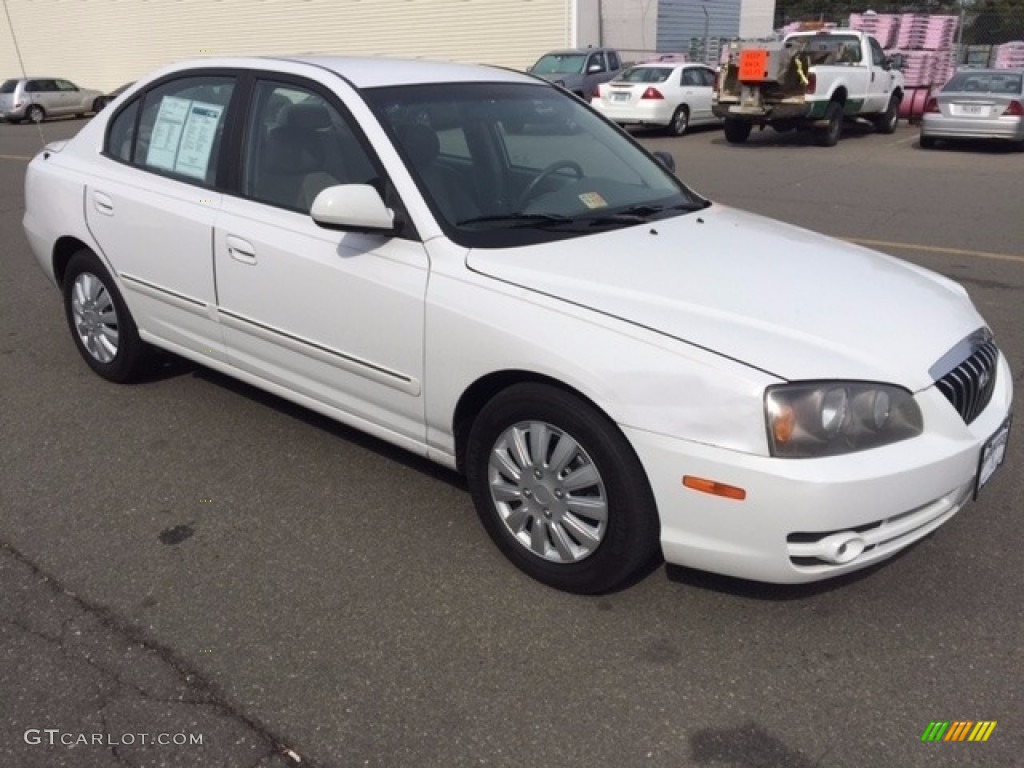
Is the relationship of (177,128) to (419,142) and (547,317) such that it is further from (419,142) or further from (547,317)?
(547,317)

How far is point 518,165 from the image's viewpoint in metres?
3.85

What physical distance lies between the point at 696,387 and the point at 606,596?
868 mm

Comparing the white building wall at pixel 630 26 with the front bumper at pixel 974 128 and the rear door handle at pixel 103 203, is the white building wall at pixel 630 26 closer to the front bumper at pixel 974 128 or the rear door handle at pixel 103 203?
the front bumper at pixel 974 128

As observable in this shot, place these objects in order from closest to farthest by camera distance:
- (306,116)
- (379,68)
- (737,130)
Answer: (306,116)
(379,68)
(737,130)

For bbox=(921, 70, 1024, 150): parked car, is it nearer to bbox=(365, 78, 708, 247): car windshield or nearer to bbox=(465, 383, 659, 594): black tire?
bbox=(365, 78, 708, 247): car windshield

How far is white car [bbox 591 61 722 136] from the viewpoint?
18.6 meters

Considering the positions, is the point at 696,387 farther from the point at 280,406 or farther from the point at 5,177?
the point at 5,177

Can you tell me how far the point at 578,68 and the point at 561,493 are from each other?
20792 mm

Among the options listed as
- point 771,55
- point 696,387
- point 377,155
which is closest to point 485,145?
point 377,155

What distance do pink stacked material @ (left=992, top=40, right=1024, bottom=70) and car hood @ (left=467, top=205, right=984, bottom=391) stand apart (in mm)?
25279

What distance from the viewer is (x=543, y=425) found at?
9.90 ft

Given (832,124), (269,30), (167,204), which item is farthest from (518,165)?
(269,30)

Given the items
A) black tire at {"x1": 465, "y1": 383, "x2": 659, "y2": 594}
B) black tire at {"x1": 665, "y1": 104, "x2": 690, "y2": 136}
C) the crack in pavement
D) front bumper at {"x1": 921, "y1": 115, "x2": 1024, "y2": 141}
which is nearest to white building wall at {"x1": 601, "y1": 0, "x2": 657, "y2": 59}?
black tire at {"x1": 665, "y1": 104, "x2": 690, "y2": 136}

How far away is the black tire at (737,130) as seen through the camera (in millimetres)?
17359
